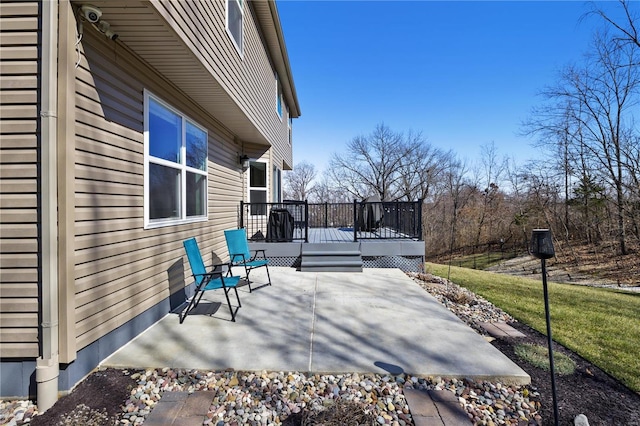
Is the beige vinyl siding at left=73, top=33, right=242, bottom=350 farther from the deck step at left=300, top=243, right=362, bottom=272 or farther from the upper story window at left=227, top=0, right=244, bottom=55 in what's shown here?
the deck step at left=300, top=243, right=362, bottom=272

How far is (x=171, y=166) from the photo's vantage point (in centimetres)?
376

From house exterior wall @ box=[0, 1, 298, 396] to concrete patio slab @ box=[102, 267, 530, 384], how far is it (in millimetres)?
460

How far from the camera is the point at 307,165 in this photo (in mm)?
35250

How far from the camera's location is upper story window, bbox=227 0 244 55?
4.68 metres

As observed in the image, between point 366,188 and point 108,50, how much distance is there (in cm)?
2328

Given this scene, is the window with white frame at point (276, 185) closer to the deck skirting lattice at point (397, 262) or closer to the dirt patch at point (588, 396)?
the deck skirting lattice at point (397, 262)

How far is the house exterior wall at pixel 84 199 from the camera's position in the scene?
2.09 meters

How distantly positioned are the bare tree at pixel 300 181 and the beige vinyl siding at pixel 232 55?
2511cm

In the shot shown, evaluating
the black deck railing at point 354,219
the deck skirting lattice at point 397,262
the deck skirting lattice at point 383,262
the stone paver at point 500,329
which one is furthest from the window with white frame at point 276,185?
the stone paver at point 500,329

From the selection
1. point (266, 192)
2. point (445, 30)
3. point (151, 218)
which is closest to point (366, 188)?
point (445, 30)

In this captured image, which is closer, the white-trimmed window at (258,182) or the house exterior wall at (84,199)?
the house exterior wall at (84,199)

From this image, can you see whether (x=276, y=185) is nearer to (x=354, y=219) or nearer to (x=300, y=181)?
(x=354, y=219)

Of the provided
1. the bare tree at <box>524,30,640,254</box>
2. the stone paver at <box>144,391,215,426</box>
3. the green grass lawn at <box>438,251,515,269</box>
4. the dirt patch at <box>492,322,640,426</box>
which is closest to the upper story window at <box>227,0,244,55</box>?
the stone paver at <box>144,391,215,426</box>

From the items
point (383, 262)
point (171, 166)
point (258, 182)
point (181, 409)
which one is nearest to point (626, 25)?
point (383, 262)
